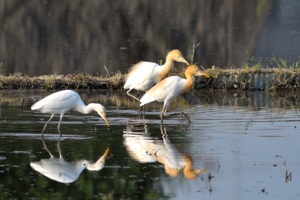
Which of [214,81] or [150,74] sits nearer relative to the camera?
[150,74]

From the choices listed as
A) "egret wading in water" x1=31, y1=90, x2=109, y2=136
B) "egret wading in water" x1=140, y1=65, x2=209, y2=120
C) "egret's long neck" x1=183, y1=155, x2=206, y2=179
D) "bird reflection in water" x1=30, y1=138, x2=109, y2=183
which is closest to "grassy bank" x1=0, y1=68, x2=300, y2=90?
"egret wading in water" x1=140, y1=65, x2=209, y2=120

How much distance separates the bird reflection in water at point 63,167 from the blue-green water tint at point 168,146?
0.10m

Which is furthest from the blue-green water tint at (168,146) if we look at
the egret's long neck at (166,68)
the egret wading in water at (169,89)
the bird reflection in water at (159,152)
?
the egret's long neck at (166,68)

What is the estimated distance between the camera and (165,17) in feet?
113

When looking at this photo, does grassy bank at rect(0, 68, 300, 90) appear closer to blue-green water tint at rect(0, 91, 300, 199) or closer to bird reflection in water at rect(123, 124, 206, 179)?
blue-green water tint at rect(0, 91, 300, 199)

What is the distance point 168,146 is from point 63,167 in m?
1.86

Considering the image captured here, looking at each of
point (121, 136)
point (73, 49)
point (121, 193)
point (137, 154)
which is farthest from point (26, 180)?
point (73, 49)

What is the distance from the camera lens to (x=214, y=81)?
17.8 meters

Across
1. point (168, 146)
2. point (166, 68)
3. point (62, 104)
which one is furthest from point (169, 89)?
point (168, 146)

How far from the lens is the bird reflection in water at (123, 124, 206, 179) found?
35.0 feet

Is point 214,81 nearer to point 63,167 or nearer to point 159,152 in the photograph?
point 159,152

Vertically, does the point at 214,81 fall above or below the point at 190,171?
below

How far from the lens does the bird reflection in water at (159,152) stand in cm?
1066

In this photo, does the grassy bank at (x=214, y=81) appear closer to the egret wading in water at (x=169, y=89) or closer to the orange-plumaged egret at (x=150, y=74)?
the orange-plumaged egret at (x=150, y=74)
